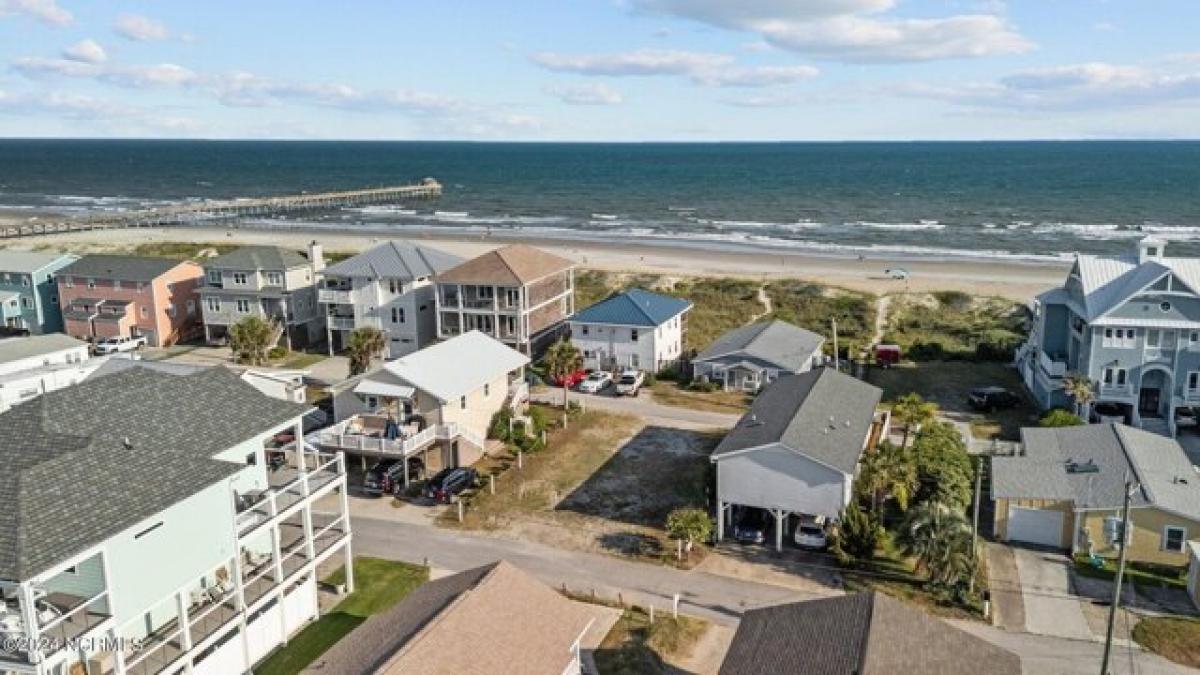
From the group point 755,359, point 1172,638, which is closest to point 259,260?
point 755,359

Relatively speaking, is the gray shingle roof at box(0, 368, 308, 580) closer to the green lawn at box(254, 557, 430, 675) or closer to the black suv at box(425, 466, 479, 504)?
the green lawn at box(254, 557, 430, 675)

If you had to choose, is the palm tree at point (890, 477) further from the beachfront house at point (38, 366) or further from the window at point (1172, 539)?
the beachfront house at point (38, 366)

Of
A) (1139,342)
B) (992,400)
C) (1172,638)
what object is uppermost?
(1139,342)

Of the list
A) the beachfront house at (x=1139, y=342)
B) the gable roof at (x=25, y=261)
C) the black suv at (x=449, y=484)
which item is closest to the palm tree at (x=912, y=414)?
the beachfront house at (x=1139, y=342)

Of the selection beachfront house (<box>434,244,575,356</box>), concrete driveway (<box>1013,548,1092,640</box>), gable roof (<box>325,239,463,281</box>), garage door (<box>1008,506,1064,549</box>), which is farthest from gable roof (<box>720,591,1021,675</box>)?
gable roof (<box>325,239,463,281</box>)

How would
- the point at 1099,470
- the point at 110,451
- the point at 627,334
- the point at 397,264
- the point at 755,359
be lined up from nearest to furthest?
the point at 110,451, the point at 1099,470, the point at 755,359, the point at 627,334, the point at 397,264

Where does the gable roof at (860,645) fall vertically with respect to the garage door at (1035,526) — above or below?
above

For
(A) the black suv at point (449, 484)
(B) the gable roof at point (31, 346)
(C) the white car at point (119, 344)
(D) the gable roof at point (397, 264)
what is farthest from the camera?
(C) the white car at point (119, 344)

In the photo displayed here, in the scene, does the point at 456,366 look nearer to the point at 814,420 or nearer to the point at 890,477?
the point at 814,420
